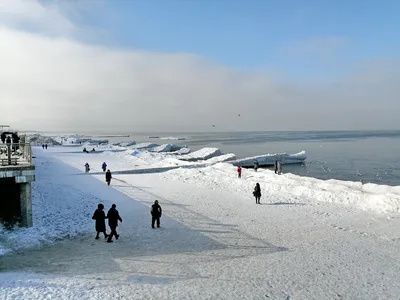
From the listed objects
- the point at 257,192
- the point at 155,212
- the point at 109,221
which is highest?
the point at 109,221

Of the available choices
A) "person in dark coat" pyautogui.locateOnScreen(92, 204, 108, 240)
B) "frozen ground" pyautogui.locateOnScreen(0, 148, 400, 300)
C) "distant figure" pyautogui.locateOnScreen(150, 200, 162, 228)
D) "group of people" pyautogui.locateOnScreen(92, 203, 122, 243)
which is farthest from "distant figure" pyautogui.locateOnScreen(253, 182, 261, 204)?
"person in dark coat" pyautogui.locateOnScreen(92, 204, 108, 240)

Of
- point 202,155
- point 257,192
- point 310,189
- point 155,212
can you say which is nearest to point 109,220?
point 155,212

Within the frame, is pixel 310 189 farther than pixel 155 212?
Yes

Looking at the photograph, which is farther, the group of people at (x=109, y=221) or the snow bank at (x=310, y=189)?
the snow bank at (x=310, y=189)

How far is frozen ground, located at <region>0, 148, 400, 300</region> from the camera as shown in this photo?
28.9 feet

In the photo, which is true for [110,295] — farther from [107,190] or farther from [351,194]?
[351,194]

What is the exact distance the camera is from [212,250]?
12.2 meters

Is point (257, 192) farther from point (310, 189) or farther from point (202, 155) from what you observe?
point (202, 155)

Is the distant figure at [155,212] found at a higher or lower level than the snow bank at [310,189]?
higher

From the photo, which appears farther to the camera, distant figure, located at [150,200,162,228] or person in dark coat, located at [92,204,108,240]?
distant figure, located at [150,200,162,228]

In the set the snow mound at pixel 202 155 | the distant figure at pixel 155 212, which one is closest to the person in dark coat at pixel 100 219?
the distant figure at pixel 155 212

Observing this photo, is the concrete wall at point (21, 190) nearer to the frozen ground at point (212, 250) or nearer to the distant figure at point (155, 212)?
the frozen ground at point (212, 250)

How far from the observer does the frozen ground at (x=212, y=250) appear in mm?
8812

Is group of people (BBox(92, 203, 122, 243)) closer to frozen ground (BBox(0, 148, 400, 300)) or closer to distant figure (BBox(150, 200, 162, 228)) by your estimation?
Answer: frozen ground (BBox(0, 148, 400, 300))
